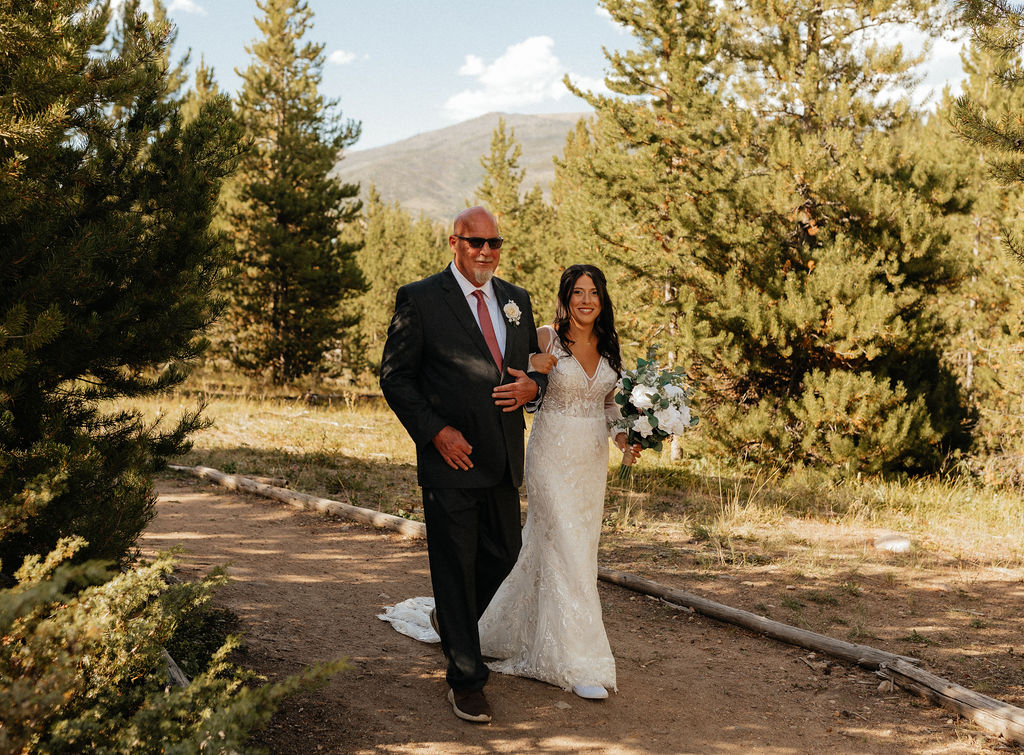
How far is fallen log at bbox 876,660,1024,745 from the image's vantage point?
3.91m

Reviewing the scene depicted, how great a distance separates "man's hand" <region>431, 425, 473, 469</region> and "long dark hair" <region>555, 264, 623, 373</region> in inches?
43.4

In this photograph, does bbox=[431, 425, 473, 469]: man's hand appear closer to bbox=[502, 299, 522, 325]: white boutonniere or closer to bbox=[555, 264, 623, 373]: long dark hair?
bbox=[502, 299, 522, 325]: white boutonniere

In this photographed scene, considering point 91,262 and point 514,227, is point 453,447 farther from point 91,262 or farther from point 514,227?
point 514,227

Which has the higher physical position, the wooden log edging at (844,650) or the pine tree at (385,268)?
the pine tree at (385,268)

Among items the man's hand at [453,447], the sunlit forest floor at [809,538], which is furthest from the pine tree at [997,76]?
the man's hand at [453,447]

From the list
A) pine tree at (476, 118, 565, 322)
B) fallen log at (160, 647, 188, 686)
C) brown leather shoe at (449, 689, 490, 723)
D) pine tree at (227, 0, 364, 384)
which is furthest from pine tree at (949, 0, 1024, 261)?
pine tree at (476, 118, 565, 322)

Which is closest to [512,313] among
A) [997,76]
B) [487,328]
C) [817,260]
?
[487,328]

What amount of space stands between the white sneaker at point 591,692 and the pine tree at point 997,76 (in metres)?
5.04

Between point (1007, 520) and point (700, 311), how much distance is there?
6.08 metres

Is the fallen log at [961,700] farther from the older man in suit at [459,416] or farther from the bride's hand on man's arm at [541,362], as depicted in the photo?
the bride's hand on man's arm at [541,362]

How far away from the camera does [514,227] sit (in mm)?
34219

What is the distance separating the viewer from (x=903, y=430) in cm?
1227

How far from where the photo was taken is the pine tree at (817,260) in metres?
12.3

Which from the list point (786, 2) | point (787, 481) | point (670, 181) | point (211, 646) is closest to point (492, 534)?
point (211, 646)
